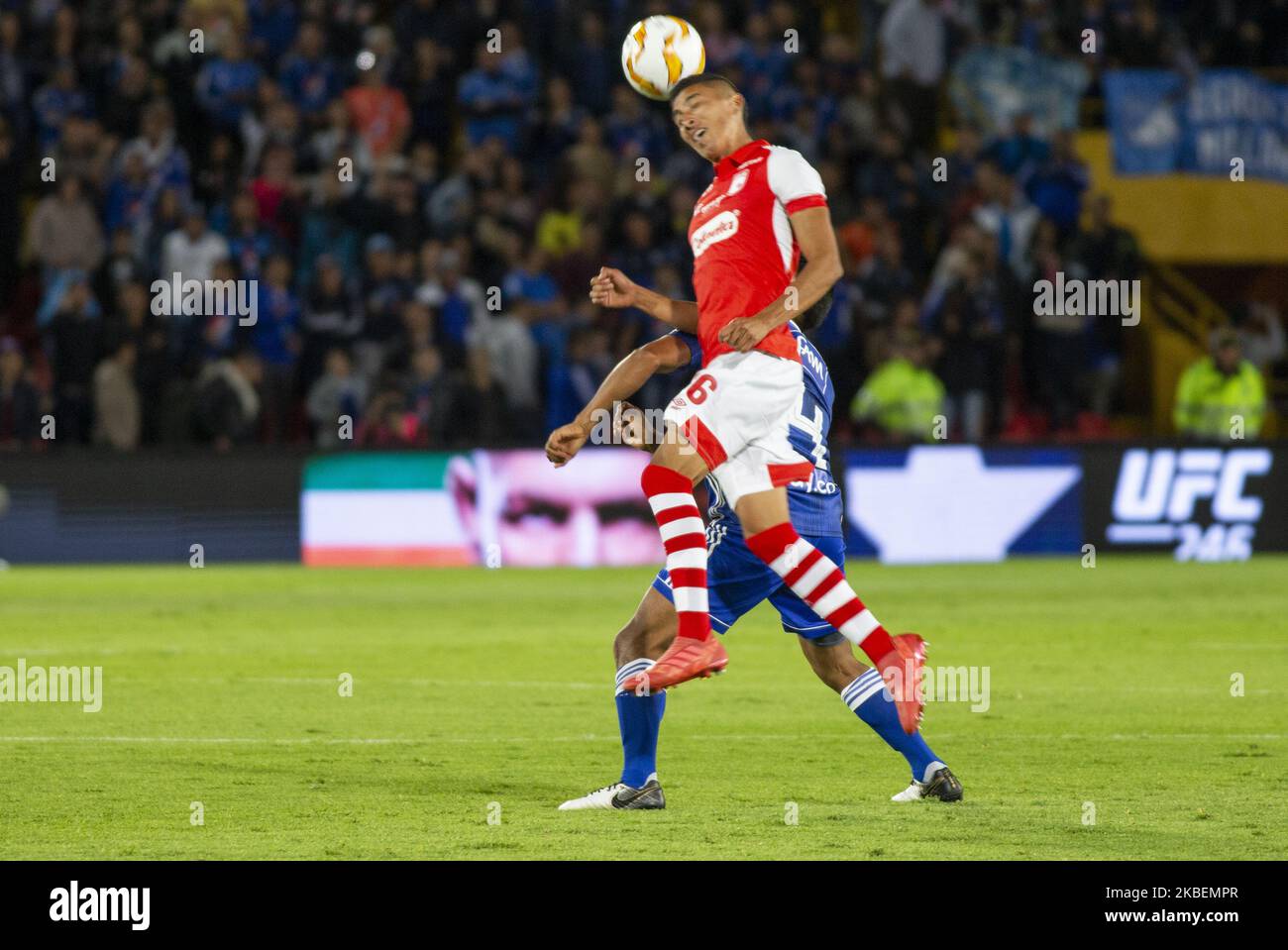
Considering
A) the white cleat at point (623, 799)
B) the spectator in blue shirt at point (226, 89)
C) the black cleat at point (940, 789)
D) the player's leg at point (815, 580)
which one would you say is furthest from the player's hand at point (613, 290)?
the spectator in blue shirt at point (226, 89)

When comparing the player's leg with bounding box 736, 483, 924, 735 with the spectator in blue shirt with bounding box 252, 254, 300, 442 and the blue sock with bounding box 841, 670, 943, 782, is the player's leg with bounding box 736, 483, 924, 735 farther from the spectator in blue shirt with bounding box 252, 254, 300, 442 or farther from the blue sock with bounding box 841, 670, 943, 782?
the spectator in blue shirt with bounding box 252, 254, 300, 442

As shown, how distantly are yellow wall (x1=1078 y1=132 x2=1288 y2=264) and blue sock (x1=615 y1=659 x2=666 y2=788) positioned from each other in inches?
757

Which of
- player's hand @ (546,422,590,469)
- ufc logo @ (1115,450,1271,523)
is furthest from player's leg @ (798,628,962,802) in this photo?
ufc logo @ (1115,450,1271,523)

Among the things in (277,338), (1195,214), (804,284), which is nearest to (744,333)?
(804,284)

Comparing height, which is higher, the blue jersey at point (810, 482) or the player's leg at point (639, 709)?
the blue jersey at point (810, 482)

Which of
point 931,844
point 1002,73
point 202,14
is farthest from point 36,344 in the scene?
point 931,844

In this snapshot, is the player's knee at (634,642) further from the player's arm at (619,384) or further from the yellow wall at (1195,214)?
the yellow wall at (1195,214)

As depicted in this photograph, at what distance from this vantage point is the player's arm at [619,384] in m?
7.21

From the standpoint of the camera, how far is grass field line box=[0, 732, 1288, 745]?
9.48 m

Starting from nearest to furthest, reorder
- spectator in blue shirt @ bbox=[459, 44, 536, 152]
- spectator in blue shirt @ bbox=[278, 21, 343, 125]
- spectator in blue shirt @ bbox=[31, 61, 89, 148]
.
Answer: spectator in blue shirt @ bbox=[31, 61, 89, 148]
spectator in blue shirt @ bbox=[278, 21, 343, 125]
spectator in blue shirt @ bbox=[459, 44, 536, 152]

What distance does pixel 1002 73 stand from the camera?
25000 millimetres

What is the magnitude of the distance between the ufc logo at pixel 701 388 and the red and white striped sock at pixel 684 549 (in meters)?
0.24

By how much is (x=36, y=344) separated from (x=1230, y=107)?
509 inches

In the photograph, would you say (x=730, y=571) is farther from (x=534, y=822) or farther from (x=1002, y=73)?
(x=1002, y=73)
